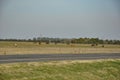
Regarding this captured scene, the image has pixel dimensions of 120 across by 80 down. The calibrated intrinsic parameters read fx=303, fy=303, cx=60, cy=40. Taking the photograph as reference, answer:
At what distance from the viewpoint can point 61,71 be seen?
2436cm

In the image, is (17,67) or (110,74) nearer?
(17,67)

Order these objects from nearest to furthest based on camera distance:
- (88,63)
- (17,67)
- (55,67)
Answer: (17,67)
(55,67)
(88,63)

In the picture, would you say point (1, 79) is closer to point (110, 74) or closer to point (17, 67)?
point (17, 67)

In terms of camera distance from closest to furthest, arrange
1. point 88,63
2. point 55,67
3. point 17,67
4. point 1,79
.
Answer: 1. point 1,79
2. point 17,67
3. point 55,67
4. point 88,63

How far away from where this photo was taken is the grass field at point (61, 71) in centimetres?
2108

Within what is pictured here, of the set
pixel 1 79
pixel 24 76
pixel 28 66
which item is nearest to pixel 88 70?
pixel 28 66

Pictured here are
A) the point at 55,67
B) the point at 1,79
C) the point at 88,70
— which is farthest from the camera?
the point at 88,70

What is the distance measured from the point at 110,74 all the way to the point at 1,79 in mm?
12182

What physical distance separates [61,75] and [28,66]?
106 inches

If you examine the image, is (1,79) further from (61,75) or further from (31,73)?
(61,75)

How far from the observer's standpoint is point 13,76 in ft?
66.2

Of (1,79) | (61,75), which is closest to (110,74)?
(61,75)

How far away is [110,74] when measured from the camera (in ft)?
91.8

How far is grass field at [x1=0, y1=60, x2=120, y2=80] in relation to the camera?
69.2 feet
